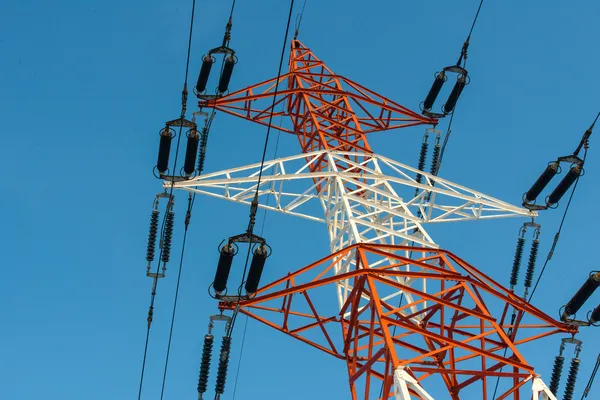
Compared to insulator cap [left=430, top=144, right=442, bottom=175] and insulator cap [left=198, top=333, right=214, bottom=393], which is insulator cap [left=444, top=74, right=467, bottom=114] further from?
insulator cap [left=198, top=333, right=214, bottom=393]

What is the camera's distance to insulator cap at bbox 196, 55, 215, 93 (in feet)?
82.1

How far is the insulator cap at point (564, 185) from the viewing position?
22.3 meters

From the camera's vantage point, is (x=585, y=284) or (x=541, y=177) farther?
(x=541, y=177)

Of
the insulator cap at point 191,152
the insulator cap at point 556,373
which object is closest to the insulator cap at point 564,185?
the insulator cap at point 556,373

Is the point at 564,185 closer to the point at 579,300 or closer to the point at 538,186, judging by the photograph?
the point at 538,186

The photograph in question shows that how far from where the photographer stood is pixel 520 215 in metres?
21.9

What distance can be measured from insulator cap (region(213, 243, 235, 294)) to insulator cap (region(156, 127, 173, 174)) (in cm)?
390

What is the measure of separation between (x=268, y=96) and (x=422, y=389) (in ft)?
42.7

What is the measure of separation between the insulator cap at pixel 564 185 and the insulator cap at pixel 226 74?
8.84 m

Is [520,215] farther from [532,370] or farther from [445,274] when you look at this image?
[532,370]

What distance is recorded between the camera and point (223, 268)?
1645cm

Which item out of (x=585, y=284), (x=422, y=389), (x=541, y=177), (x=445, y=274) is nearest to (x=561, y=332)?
(x=585, y=284)

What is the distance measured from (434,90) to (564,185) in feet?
17.3

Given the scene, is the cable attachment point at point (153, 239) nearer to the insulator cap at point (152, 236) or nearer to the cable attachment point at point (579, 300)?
the insulator cap at point (152, 236)
